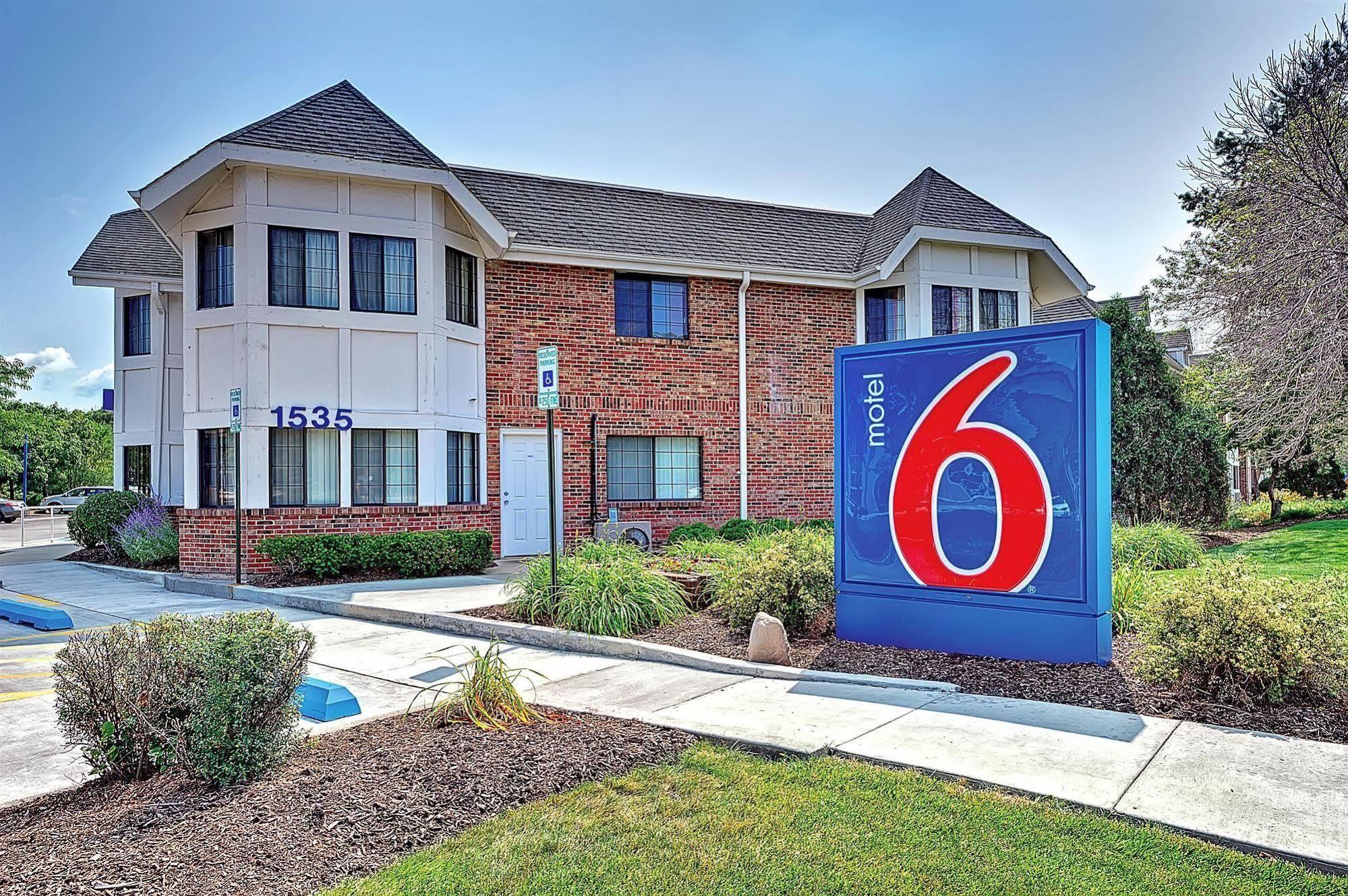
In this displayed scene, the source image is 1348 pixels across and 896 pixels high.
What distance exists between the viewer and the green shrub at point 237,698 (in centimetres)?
430

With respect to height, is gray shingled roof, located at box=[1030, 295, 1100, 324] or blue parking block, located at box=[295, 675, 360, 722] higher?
gray shingled roof, located at box=[1030, 295, 1100, 324]

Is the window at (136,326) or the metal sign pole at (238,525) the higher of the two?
the window at (136,326)

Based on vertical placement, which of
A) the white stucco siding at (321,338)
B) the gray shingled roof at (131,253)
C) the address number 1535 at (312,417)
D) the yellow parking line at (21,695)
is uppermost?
the gray shingled roof at (131,253)

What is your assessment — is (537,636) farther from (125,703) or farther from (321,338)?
(321,338)

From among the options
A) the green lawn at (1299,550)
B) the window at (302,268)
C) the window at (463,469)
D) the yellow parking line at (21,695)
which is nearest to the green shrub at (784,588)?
the yellow parking line at (21,695)

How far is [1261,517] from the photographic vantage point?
24.0 meters

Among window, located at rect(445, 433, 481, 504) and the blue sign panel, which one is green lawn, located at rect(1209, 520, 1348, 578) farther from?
window, located at rect(445, 433, 481, 504)

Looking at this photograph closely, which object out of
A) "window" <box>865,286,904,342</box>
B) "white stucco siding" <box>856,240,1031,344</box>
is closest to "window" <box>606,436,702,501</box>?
"white stucco siding" <box>856,240,1031,344</box>

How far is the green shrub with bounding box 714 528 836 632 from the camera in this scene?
8.16 m

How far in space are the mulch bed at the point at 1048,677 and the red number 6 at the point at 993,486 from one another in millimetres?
673

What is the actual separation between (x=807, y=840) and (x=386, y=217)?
1337 cm

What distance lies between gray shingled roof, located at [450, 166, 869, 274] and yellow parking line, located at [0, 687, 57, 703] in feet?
35.5

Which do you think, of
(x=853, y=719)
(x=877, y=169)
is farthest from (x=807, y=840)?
(x=877, y=169)

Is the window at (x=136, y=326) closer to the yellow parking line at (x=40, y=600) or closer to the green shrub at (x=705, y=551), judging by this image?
the yellow parking line at (x=40, y=600)
